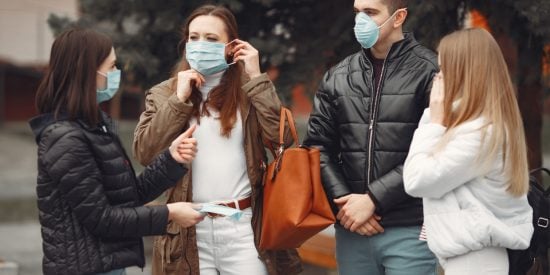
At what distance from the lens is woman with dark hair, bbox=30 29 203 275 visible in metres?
3.58

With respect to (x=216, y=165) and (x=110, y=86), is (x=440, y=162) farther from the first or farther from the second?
(x=110, y=86)

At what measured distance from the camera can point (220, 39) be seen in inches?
174

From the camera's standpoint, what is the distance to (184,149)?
157 inches

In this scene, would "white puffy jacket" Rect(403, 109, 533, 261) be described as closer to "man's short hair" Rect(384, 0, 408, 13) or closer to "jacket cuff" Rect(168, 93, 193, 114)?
"man's short hair" Rect(384, 0, 408, 13)

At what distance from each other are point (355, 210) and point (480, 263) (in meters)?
0.67

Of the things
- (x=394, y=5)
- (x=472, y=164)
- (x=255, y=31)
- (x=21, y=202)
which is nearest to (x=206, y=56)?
(x=394, y=5)

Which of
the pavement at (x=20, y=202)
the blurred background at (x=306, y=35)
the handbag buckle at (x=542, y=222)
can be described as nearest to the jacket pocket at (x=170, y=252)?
the handbag buckle at (x=542, y=222)

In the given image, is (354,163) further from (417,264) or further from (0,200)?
(0,200)

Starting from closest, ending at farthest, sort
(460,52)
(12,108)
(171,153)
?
1. (460,52)
2. (171,153)
3. (12,108)

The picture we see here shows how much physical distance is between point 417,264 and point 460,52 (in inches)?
39.4

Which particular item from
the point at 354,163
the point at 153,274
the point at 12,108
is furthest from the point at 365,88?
the point at 12,108

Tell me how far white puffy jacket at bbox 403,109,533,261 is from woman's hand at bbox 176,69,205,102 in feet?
3.56

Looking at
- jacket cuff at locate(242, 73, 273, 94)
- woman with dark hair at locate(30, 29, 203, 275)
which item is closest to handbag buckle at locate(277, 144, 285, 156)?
jacket cuff at locate(242, 73, 273, 94)

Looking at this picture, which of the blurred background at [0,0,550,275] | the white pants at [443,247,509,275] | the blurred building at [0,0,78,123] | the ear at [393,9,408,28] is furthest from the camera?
the blurred building at [0,0,78,123]
